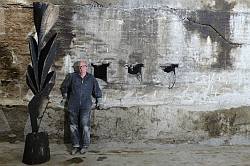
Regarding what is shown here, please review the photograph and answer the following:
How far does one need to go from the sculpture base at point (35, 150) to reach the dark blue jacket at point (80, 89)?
0.71 m

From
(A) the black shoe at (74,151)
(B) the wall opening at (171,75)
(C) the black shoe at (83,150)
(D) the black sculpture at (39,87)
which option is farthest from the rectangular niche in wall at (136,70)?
(A) the black shoe at (74,151)

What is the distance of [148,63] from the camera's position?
3.47 metres

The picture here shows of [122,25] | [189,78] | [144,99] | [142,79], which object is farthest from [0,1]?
[189,78]

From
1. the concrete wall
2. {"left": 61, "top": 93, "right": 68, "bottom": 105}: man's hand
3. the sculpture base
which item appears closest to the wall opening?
the concrete wall

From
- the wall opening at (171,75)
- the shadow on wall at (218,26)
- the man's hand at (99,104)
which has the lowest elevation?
the man's hand at (99,104)

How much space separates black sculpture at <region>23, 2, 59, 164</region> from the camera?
2551 mm

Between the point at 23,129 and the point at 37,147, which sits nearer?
the point at 37,147

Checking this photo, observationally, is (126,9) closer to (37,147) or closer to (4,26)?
(4,26)

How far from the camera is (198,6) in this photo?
3.52 meters

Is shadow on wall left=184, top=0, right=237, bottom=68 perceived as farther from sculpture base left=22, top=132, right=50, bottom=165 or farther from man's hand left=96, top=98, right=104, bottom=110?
sculpture base left=22, top=132, right=50, bottom=165

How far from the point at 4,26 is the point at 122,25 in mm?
2196

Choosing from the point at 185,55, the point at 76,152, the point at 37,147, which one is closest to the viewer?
the point at 37,147

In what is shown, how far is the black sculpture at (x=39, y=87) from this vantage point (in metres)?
2.55

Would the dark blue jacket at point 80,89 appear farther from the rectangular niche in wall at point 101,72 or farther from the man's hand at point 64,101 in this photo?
the rectangular niche in wall at point 101,72
